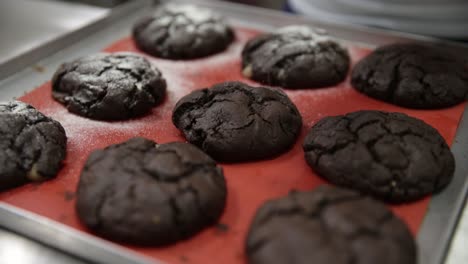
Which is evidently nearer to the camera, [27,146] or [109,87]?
[27,146]

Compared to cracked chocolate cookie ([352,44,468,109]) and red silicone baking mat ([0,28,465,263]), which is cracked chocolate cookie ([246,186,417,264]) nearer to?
red silicone baking mat ([0,28,465,263])

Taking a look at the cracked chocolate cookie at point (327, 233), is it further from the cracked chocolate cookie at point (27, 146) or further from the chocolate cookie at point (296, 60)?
the chocolate cookie at point (296, 60)

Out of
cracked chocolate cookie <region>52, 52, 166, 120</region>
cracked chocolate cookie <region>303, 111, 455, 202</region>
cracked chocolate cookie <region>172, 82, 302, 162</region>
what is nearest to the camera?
cracked chocolate cookie <region>303, 111, 455, 202</region>

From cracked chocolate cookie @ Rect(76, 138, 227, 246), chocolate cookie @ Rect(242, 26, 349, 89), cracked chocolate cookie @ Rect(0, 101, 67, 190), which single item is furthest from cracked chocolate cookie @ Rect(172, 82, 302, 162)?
cracked chocolate cookie @ Rect(0, 101, 67, 190)

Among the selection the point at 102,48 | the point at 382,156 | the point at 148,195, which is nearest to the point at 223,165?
the point at 148,195

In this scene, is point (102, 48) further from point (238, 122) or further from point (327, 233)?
point (327, 233)
